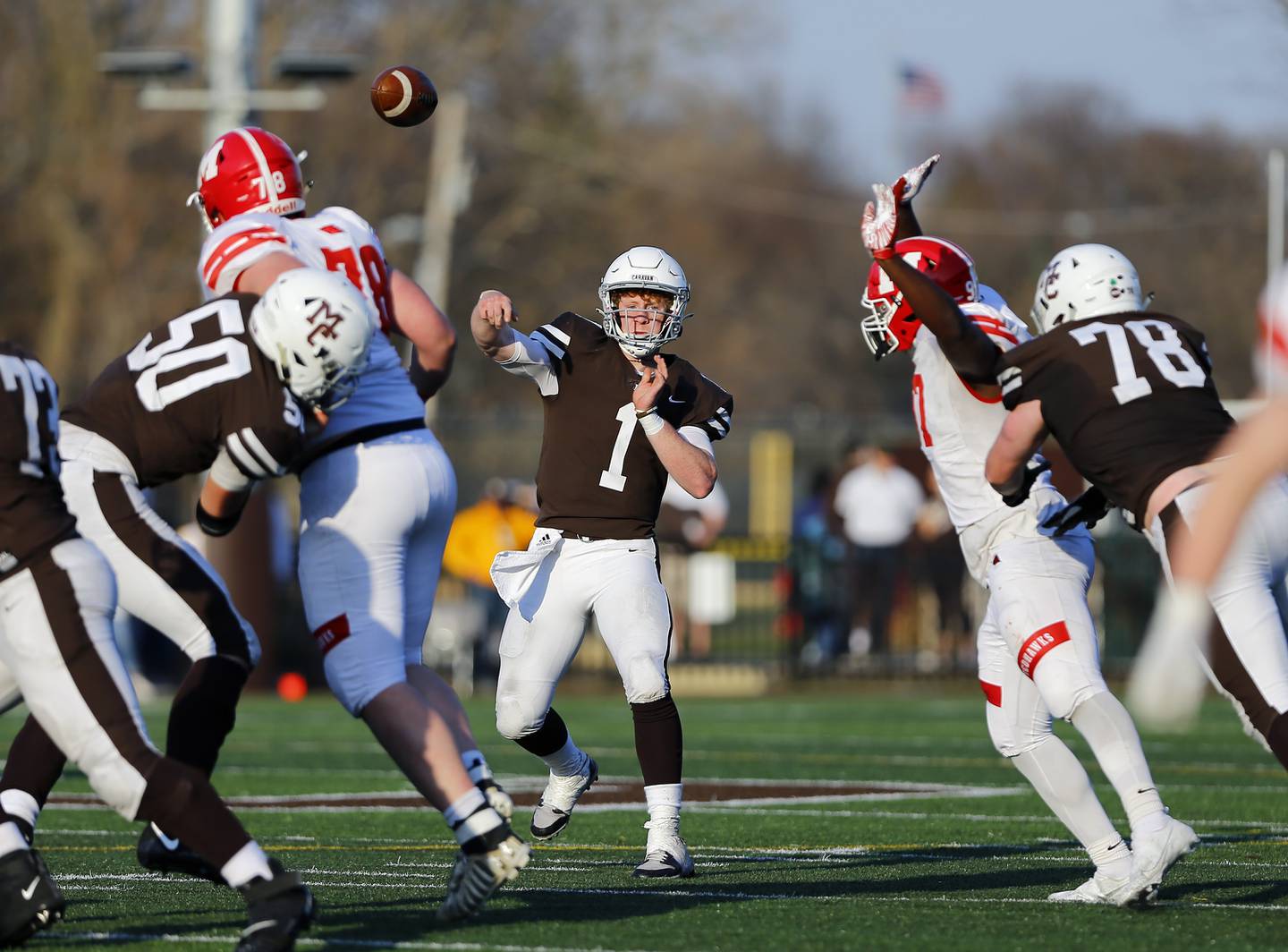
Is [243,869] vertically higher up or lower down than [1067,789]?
higher up

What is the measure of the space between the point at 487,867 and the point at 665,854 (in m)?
1.45

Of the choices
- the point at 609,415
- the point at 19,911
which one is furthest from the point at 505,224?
the point at 19,911

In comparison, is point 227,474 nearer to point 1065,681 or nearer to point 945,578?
point 1065,681

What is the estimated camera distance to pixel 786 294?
58125 millimetres

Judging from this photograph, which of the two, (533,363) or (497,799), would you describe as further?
(533,363)

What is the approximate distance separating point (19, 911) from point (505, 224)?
31.6 metres

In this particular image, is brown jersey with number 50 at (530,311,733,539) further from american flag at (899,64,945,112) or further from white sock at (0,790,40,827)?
american flag at (899,64,945,112)

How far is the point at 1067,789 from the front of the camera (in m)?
6.58

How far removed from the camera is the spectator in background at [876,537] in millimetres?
19359

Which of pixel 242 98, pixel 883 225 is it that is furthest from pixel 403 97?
pixel 242 98

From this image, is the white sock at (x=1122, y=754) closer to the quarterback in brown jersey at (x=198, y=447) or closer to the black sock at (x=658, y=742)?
the black sock at (x=658, y=742)

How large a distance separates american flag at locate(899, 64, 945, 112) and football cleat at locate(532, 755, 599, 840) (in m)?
26.9

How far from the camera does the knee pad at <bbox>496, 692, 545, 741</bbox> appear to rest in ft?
24.3

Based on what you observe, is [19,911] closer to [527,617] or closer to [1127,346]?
[527,617]
